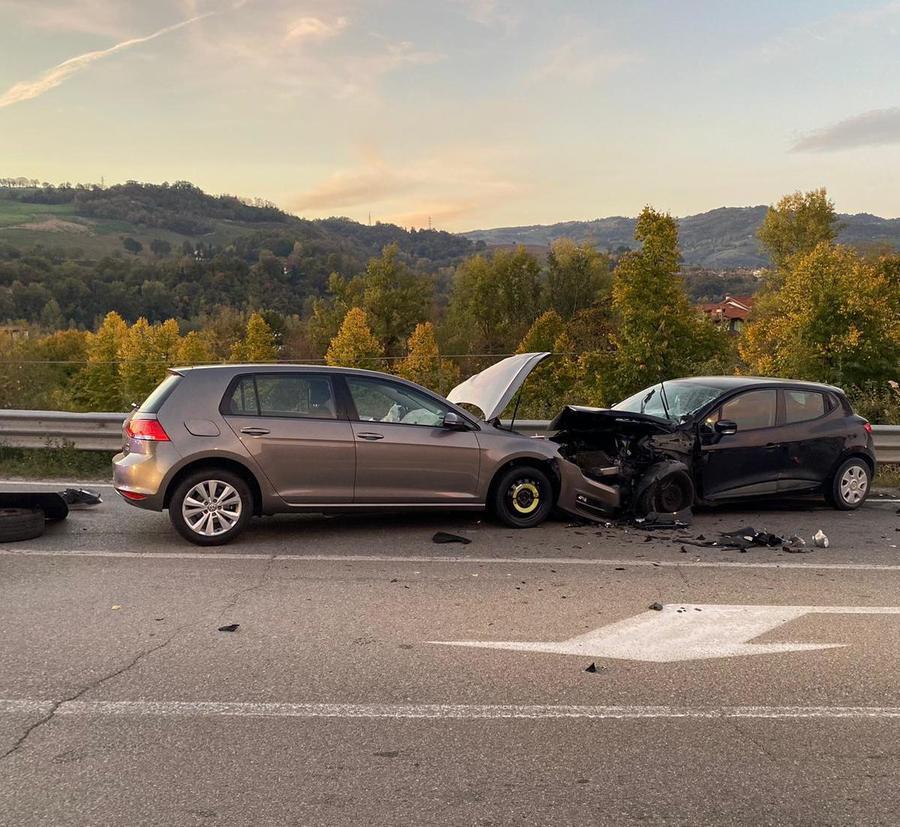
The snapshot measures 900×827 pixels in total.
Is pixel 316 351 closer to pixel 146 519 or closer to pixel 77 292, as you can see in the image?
pixel 77 292

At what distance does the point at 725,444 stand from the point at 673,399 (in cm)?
96

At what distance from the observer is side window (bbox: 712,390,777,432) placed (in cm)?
905

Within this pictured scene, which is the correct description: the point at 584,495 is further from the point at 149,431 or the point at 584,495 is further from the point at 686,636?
the point at 149,431

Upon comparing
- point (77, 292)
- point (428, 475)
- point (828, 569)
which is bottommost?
point (828, 569)

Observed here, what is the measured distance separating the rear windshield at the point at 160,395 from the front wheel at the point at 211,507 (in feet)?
2.34

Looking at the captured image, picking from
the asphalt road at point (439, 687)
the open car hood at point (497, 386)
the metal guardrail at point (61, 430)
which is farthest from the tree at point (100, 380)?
the asphalt road at point (439, 687)

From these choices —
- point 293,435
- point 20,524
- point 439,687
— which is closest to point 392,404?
point 293,435

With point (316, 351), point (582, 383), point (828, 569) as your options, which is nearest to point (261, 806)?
point (828, 569)

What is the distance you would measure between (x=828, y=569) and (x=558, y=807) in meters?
4.76

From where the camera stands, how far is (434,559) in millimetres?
6988

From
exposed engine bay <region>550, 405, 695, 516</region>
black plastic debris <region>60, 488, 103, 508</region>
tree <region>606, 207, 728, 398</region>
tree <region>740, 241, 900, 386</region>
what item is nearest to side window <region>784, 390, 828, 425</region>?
exposed engine bay <region>550, 405, 695, 516</region>

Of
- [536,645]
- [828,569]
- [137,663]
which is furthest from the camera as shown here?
[828,569]

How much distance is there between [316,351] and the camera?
9406cm

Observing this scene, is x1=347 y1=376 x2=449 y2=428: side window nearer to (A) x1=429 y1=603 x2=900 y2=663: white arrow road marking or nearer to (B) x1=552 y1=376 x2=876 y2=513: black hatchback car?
(B) x1=552 y1=376 x2=876 y2=513: black hatchback car
